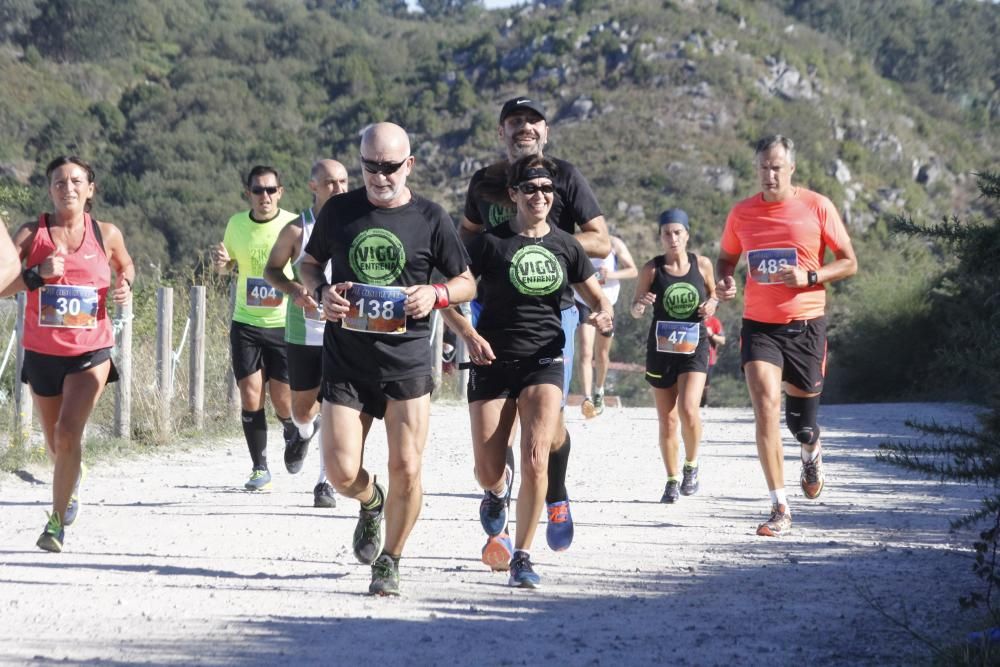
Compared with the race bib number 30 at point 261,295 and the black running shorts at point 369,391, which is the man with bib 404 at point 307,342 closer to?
the race bib number 30 at point 261,295

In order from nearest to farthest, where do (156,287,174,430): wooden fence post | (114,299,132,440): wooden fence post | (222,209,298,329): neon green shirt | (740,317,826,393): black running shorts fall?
(740,317,826,393): black running shorts < (222,209,298,329): neon green shirt < (114,299,132,440): wooden fence post < (156,287,174,430): wooden fence post

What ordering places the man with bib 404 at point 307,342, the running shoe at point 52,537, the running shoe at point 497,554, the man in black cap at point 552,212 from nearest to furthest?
the running shoe at point 497,554 < the man in black cap at point 552,212 < the running shoe at point 52,537 < the man with bib 404 at point 307,342

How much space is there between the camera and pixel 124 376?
13484mm

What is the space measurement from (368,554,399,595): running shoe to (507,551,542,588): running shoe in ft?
2.01

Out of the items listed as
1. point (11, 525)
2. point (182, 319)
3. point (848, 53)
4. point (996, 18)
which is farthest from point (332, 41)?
point (11, 525)

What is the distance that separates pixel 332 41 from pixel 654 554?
9358 cm

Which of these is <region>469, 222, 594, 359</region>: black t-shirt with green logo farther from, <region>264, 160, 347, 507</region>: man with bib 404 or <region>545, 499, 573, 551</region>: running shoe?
<region>264, 160, 347, 507</region>: man with bib 404

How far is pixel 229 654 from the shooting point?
5648 mm

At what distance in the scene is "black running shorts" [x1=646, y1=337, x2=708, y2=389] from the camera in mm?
→ 10758

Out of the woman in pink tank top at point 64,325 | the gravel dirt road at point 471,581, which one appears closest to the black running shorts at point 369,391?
the gravel dirt road at point 471,581

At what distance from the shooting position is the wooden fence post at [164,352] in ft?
46.4

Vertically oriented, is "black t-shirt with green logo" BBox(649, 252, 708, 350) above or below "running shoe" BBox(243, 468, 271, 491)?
above

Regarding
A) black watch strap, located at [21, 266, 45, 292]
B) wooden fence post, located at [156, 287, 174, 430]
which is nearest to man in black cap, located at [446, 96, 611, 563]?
black watch strap, located at [21, 266, 45, 292]

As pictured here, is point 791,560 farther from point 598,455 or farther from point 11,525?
point 598,455
